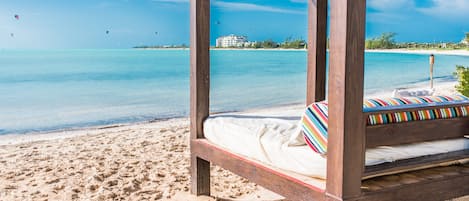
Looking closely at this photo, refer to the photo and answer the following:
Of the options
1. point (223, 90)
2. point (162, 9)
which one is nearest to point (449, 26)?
point (223, 90)

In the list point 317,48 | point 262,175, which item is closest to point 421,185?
point 262,175

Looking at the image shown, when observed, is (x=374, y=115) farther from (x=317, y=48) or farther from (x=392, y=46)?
(x=392, y=46)

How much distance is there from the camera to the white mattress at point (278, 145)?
6.54 feet

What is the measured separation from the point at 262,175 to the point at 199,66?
1006 mm

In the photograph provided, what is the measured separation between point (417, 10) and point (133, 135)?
105 feet

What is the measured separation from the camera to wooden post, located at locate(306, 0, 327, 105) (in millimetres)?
3188

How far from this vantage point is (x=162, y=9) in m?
36.8

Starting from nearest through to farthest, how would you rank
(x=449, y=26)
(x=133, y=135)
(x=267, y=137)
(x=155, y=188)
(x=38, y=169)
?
(x=267, y=137) → (x=155, y=188) → (x=38, y=169) → (x=133, y=135) → (x=449, y=26)

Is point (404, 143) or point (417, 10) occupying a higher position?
point (417, 10)

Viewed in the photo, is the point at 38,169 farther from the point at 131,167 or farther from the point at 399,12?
the point at 399,12

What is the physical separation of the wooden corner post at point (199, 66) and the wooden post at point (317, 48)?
715 mm

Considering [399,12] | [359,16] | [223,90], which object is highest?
[399,12]

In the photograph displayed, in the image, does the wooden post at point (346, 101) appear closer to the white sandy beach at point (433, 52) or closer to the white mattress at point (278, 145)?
the white mattress at point (278, 145)

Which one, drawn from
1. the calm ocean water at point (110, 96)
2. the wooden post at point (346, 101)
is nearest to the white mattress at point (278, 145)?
the wooden post at point (346, 101)
